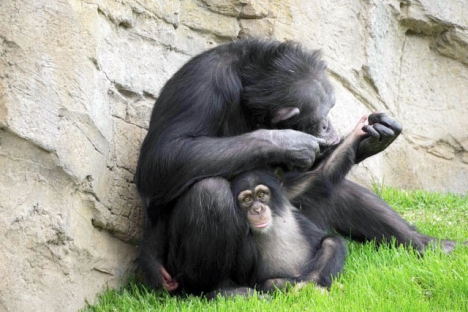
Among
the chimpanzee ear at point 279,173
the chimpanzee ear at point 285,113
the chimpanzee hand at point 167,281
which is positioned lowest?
the chimpanzee hand at point 167,281

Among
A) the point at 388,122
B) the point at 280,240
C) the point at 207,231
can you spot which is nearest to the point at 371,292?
the point at 280,240

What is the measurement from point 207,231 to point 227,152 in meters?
0.64

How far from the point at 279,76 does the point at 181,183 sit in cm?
127

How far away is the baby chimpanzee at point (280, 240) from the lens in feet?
20.2

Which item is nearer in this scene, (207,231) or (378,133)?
(207,231)

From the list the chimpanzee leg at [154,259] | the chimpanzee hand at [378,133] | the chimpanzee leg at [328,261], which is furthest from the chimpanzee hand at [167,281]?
the chimpanzee hand at [378,133]

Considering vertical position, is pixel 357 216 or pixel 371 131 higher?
pixel 371 131

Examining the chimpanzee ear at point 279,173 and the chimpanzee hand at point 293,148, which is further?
the chimpanzee ear at point 279,173

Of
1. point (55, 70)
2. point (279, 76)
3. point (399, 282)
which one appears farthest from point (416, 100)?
point (55, 70)

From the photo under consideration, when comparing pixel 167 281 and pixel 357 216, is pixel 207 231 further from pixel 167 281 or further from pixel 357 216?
pixel 357 216

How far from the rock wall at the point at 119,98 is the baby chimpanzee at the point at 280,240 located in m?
1.18

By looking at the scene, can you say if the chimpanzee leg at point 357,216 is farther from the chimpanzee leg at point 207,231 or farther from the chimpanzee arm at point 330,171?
the chimpanzee leg at point 207,231

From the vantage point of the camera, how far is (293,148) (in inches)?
249

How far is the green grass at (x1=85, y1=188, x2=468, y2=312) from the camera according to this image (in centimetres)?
550
